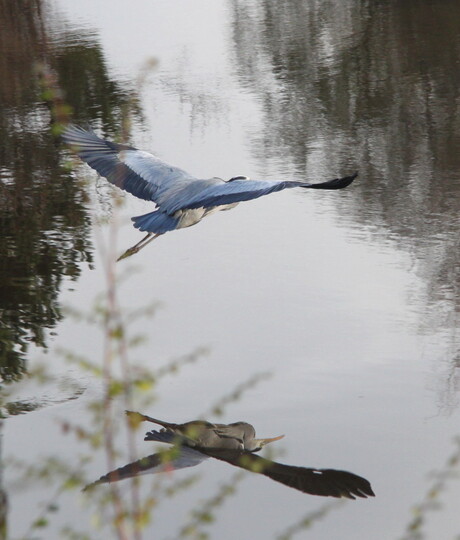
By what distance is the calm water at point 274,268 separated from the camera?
4379mm

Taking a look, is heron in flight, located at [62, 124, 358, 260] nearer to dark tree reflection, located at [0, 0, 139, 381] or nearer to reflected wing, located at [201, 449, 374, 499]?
dark tree reflection, located at [0, 0, 139, 381]

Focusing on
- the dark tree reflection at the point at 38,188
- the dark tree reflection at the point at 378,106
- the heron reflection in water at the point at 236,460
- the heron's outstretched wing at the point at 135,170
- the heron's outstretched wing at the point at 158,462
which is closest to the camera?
the heron's outstretched wing at the point at 158,462

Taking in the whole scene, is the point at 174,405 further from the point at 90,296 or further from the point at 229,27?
the point at 229,27

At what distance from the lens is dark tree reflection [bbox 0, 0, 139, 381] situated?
6227 mm

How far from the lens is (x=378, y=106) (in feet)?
33.3

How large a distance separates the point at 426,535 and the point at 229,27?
11916 mm

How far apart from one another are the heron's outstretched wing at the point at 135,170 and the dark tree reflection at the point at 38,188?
78 cm

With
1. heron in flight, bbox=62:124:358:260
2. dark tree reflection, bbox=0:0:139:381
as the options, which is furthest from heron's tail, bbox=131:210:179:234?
dark tree reflection, bbox=0:0:139:381

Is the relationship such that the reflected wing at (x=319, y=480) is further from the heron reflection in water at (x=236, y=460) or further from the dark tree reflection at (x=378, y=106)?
the dark tree reflection at (x=378, y=106)

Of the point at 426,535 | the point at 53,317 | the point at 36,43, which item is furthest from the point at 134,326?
the point at 36,43

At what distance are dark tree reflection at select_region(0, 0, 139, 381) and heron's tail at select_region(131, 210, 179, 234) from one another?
865 mm

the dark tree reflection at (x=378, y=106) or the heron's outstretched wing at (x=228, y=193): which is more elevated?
the heron's outstretched wing at (x=228, y=193)

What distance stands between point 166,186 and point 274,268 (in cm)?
104

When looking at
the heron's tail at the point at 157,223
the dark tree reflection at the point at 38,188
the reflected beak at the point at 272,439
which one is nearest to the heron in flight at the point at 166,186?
the heron's tail at the point at 157,223
